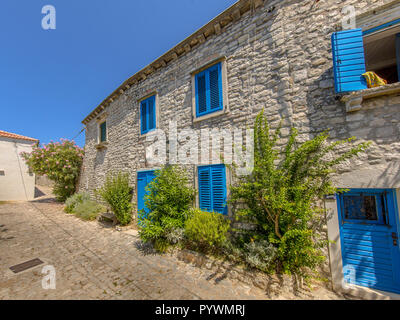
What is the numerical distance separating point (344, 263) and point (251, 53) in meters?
5.08

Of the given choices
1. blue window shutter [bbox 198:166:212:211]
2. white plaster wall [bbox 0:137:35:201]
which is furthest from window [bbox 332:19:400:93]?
white plaster wall [bbox 0:137:35:201]

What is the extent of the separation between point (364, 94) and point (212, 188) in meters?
3.58

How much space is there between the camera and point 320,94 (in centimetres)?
334

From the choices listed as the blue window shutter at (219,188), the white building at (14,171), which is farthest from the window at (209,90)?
the white building at (14,171)

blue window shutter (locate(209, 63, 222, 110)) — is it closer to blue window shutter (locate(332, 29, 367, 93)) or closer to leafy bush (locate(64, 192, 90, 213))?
blue window shutter (locate(332, 29, 367, 93))

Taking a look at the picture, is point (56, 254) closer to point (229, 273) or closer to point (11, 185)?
point (229, 273)

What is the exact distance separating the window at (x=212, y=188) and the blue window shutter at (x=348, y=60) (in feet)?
9.62

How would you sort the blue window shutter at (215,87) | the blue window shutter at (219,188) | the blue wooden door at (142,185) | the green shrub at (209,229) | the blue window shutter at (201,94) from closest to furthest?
the green shrub at (209,229), the blue window shutter at (219,188), the blue window shutter at (215,87), the blue window shutter at (201,94), the blue wooden door at (142,185)

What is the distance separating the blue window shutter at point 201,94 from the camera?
504 centimetres

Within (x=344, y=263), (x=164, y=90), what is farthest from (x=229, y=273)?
(x=164, y=90)

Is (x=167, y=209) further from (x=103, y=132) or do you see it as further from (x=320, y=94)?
(x=103, y=132)

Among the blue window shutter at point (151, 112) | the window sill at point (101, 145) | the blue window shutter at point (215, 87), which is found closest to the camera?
the blue window shutter at point (215, 87)

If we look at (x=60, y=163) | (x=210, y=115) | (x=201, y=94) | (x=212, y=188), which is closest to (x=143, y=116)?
(x=201, y=94)

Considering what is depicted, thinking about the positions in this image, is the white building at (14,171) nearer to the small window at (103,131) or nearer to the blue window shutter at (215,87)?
the small window at (103,131)
